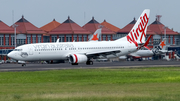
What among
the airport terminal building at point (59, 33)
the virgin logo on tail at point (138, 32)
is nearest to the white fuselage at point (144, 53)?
the airport terminal building at point (59, 33)

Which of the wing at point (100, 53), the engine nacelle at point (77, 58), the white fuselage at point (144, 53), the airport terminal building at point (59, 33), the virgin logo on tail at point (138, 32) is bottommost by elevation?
the engine nacelle at point (77, 58)

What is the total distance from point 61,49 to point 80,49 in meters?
3.65

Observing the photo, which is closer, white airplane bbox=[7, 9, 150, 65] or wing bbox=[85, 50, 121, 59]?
white airplane bbox=[7, 9, 150, 65]

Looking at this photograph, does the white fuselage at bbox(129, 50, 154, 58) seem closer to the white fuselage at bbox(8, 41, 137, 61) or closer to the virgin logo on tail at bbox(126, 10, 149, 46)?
the virgin logo on tail at bbox(126, 10, 149, 46)

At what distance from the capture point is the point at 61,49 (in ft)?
228

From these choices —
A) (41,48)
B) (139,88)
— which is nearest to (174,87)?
(139,88)

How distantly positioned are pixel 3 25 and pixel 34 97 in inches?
5058

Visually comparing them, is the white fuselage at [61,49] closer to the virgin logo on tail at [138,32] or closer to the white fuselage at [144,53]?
the virgin logo on tail at [138,32]

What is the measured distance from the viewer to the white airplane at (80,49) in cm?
6738

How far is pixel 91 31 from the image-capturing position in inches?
6732

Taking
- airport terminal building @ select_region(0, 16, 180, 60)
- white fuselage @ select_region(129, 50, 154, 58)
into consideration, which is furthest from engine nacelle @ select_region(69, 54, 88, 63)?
airport terminal building @ select_region(0, 16, 180, 60)

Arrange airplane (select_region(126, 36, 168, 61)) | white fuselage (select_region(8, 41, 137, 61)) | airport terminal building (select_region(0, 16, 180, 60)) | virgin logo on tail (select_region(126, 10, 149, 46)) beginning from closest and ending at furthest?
white fuselage (select_region(8, 41, 137, 61)), virgin logo on tail (select_region(126, 10, 149, 46)), airplane (select_region(126, 36, 168, 61)), airport terminal building (select_region(0, 16, 180, 60))

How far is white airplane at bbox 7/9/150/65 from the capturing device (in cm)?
6738

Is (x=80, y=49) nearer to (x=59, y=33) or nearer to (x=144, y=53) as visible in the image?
(x=144, y=53)
